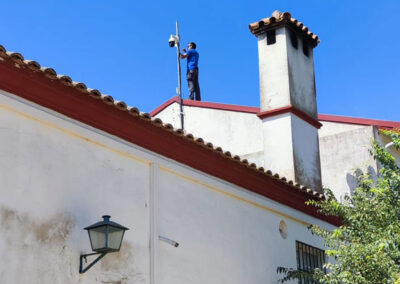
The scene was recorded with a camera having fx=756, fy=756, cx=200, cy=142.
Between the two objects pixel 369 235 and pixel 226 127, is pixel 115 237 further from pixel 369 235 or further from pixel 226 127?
pixel 226 127

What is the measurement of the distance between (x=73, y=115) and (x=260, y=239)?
4.04m

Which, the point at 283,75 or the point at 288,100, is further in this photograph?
the point at 283,75

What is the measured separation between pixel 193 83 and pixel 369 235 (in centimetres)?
963

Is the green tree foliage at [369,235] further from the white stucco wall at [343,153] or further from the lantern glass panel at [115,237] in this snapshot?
the white stucco wall at [343,153]

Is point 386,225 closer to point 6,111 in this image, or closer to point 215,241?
point 215,241

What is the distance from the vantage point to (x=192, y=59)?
1828cm

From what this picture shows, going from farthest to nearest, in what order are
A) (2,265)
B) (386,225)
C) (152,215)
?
(386,225) < (152,215) < (2,265)

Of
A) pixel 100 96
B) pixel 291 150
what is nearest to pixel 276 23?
pixel 291 150

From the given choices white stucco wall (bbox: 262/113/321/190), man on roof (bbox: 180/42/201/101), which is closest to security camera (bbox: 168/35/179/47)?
man on roof (bbox: 180/42/201/101)

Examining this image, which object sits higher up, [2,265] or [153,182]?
[153,182]

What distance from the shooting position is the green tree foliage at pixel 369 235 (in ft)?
30.9

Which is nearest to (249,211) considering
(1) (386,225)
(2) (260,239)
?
(2) (260,239)

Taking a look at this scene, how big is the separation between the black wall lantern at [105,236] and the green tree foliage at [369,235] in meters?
3.17

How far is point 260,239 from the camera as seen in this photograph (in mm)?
11188
